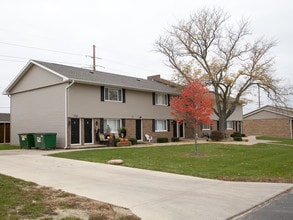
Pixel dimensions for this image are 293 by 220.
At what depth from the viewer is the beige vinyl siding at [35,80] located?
24.2m

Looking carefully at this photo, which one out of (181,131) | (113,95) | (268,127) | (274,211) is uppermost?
(113,95)

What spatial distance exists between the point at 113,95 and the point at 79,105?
3.88 metres

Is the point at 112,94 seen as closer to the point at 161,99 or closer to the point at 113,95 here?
the point at 113,95

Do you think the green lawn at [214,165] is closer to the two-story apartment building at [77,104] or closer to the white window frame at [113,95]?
the two-story apartment building at [77,104]

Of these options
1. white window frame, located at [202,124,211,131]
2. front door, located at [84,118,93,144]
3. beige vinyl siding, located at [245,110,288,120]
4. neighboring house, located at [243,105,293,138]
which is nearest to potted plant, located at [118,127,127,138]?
front door, located at [84,118,93,144]

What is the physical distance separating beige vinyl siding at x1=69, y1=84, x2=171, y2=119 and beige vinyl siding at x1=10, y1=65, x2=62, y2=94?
186cm

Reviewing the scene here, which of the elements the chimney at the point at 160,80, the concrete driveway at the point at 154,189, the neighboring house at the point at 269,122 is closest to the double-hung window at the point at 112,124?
the chimney at the point at 160,80

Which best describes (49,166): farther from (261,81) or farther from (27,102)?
(261,81)

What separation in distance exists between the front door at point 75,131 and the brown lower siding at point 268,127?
107 ft

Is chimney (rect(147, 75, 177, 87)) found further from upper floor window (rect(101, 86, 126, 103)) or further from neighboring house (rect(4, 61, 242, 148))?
upper floor window (rect(101, 86, 126, 103))

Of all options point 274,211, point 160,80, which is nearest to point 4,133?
point 160,80

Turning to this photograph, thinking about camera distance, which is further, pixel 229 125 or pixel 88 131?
pixel 229 125

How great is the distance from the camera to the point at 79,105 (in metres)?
23.6

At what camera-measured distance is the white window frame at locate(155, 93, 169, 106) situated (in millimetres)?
31125
